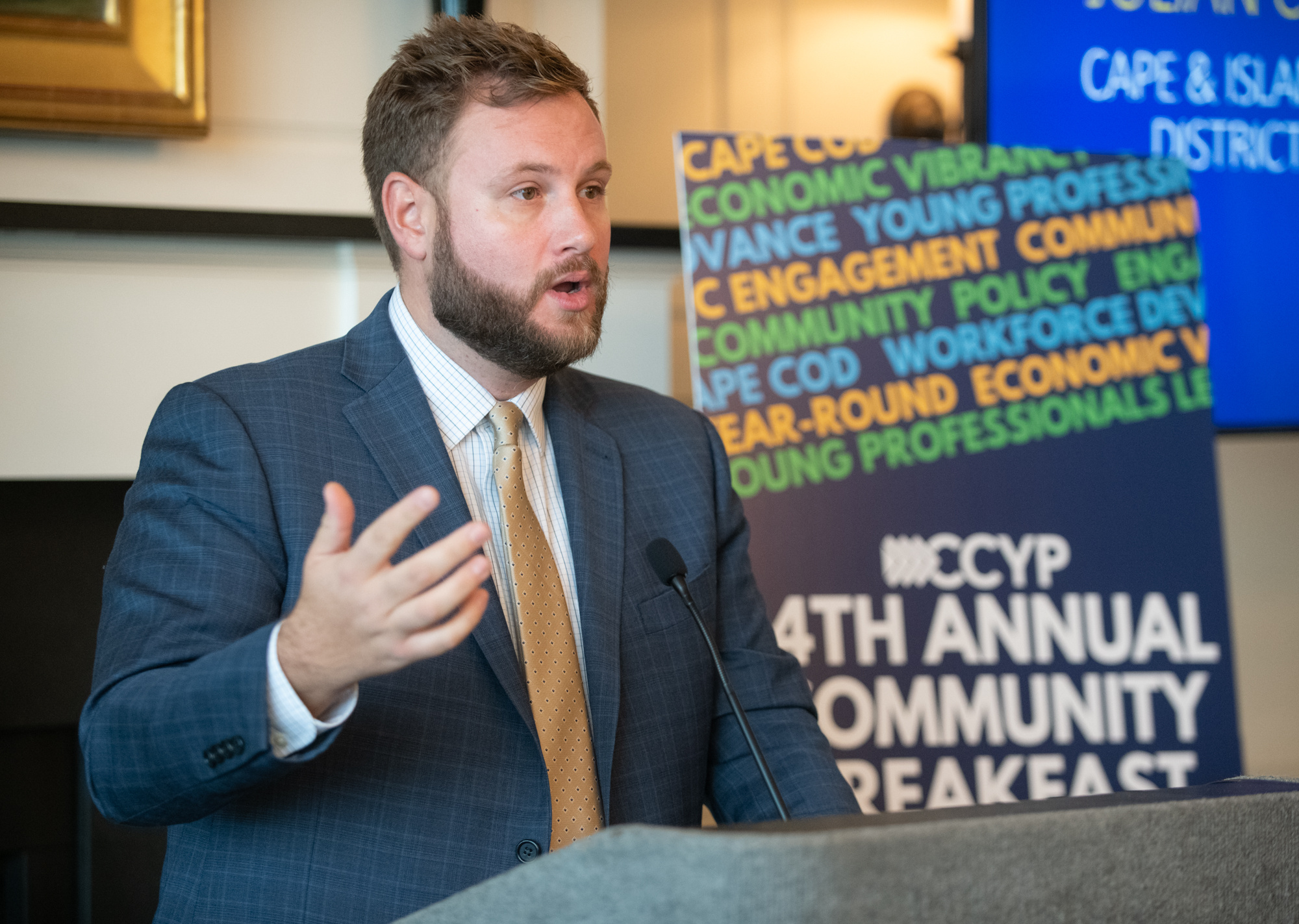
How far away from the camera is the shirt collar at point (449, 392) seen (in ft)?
4.78

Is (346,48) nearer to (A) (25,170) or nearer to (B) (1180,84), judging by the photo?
(A) (25,170)

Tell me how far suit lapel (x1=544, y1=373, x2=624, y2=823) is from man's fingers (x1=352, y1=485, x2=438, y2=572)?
55 centimetres

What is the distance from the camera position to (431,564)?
2.76ft

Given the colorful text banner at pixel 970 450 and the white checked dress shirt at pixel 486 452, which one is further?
the colorful text banner at pixel 970 450

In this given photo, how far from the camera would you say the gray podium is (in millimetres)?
592

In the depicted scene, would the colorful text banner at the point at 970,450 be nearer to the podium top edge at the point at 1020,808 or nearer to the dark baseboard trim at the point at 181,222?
the dark baseboard trim at the point at 181,222

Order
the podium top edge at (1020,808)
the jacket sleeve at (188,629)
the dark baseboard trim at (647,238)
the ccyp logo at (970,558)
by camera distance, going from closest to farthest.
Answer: the podium top edge at (1020,808)
the jacket sleeve at (188,629)
the ccyp logo at (970,558)
the dark baseboard trim at (647,238)

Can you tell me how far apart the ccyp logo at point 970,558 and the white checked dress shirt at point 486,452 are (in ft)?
2.97

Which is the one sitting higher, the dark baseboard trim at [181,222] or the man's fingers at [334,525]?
the dark baseboard trim at [181,222]

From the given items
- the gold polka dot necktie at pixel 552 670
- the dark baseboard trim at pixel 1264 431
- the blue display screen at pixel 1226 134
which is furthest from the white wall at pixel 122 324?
the dark baseboard trim at pixel 1264 431

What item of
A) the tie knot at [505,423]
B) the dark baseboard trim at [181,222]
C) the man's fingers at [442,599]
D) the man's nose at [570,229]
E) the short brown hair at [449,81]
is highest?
the short brown hair at [449,81]

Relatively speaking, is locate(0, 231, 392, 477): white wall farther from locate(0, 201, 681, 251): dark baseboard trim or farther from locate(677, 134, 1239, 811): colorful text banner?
locate(677, 134, 1239, 811): colorful text banner

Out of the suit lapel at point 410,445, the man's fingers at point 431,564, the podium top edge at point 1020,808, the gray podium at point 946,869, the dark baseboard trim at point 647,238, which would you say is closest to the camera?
the gray podium at point 946,869

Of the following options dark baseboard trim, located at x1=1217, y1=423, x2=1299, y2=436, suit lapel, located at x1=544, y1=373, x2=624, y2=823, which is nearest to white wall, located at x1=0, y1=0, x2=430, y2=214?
suit lapel, located at x1=544, y1=373, x2=624, y2=823
